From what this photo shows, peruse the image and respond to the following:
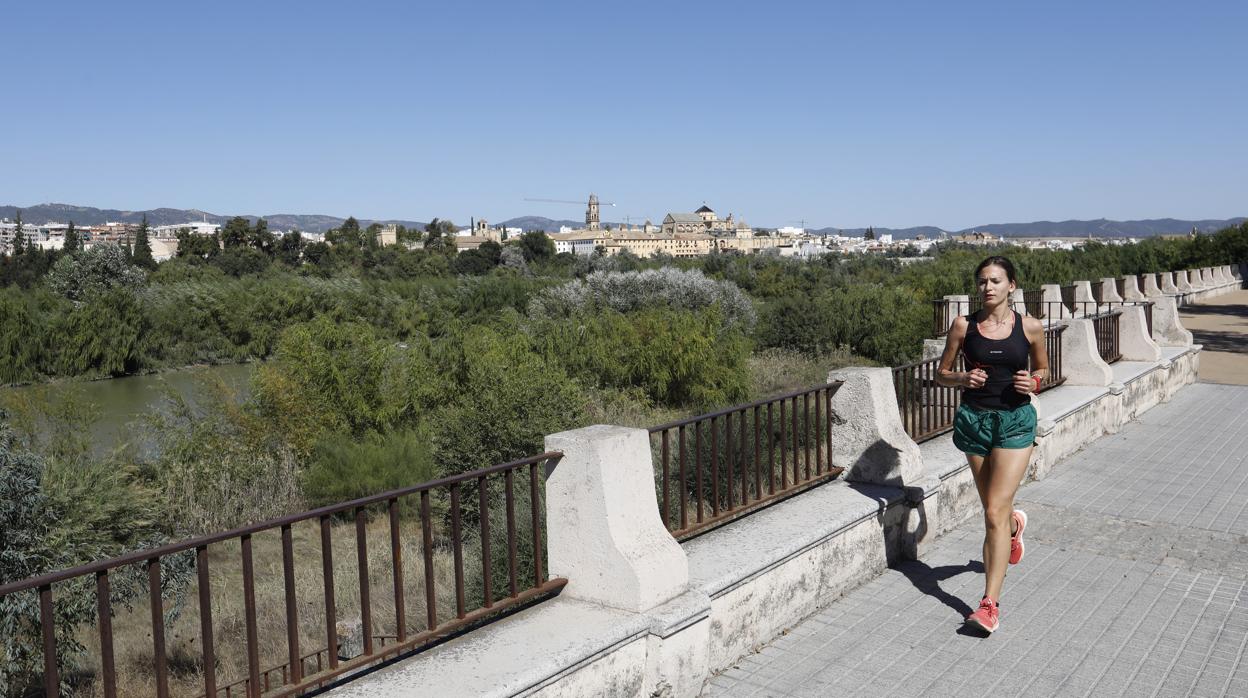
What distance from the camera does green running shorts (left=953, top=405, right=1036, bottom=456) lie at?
4797 millimetres

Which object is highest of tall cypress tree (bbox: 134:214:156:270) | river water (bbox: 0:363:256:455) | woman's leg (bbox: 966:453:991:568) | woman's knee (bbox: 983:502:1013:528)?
tall cypress tree (bbox: 134:214:156:270)

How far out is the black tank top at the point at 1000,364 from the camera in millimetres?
4773

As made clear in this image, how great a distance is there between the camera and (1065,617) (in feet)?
17.3

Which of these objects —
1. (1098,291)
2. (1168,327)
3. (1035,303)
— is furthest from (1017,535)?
(1098,291)

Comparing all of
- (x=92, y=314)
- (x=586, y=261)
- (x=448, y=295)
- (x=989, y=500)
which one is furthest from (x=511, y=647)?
(x=586, y=261)

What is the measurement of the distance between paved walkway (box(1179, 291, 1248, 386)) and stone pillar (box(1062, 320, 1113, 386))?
5973mm

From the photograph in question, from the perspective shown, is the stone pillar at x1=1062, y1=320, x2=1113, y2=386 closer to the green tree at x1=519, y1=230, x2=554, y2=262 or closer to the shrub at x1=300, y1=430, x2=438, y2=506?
the shrub at x1=300, y1=430, x2=438, y2=506

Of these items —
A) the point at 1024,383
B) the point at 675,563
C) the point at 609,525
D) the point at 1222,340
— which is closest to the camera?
the point at 609,525

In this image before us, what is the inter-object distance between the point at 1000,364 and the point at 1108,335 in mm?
9355

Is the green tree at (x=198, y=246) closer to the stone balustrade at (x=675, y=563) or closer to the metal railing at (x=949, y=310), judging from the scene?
the metal railing at (x=949, y=310)

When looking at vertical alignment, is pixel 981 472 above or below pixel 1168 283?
above

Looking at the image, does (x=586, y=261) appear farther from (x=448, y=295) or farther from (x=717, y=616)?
(x=717, y=616)

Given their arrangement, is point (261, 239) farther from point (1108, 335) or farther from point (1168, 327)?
point (1108, 335)

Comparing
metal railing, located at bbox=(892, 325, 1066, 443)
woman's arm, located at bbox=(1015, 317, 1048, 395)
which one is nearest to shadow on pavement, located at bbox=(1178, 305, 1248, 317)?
metal railing, located at bbox=(892, 325, 1066, 443)
